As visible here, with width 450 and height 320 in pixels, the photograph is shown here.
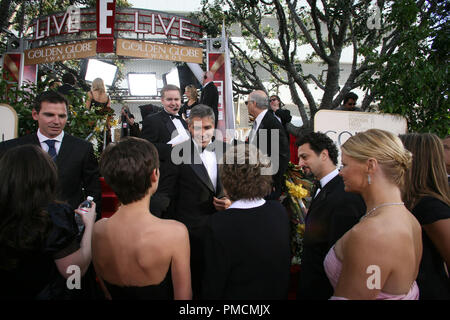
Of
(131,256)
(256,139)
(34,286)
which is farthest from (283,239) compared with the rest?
(256,139)

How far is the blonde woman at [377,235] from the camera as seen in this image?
1507 millimetres

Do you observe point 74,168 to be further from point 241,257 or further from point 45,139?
point 241,257

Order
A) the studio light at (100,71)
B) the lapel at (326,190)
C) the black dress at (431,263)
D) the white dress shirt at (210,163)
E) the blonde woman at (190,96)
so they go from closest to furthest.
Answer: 1. the black dress at (431,263)
2. the lapel at (326,190)
3. the white dress shirt at (210,163)
4. the blonde woman at (190,96)
5. the studio light at (100,71)

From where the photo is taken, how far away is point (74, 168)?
3.10 m

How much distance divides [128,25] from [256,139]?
8373 millimetres

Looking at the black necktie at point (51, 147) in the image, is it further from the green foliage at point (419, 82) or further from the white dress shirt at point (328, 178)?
the green foliage at point (419, 82)

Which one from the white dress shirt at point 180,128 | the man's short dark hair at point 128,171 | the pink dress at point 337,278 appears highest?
the white dress shirt at point 180,128

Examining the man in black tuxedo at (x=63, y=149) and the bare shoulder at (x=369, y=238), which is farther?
the man in black tuxedo at (x=63, y=149)

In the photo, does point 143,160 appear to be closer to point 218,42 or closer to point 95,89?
point 95,89

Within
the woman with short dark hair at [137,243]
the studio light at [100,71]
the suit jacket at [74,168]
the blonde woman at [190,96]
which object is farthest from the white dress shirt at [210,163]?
the studio light at [100,71]

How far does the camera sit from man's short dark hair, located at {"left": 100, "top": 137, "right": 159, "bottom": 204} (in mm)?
1780

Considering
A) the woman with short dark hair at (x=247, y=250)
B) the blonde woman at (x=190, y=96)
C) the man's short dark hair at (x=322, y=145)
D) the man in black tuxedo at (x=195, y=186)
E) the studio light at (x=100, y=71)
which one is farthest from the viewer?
the studio light at (x=100, y=71)

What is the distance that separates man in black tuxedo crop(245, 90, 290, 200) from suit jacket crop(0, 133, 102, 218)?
185 centimetres

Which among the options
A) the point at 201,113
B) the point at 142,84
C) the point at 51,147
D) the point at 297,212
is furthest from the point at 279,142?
the point at 142,84
